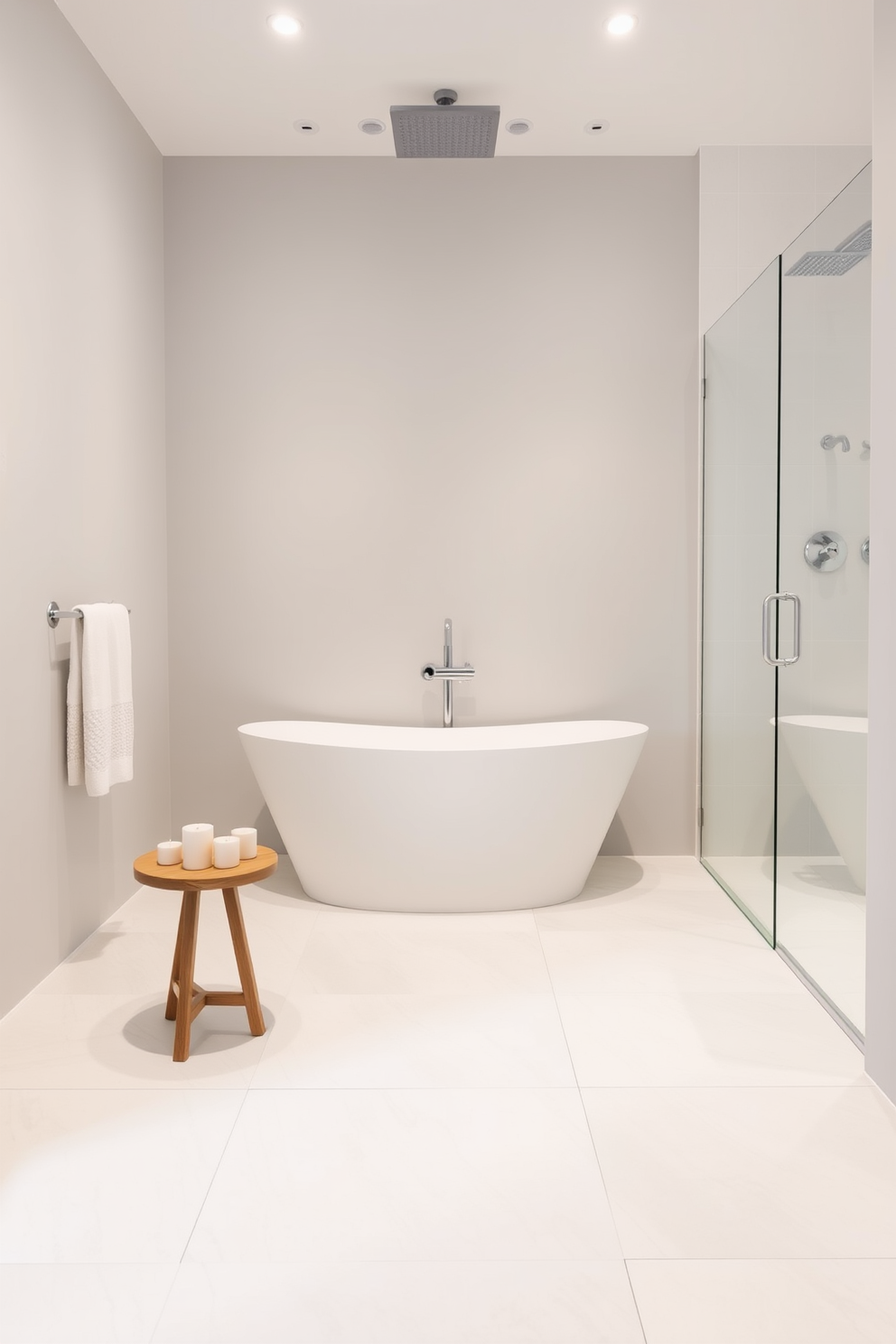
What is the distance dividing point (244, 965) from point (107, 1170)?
614mm

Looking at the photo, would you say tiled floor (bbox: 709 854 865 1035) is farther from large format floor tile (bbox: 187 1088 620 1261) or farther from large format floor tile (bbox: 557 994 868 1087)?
large format floor tile (bbox: 187 1088 620 1261)

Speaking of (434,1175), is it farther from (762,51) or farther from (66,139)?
(762,51)

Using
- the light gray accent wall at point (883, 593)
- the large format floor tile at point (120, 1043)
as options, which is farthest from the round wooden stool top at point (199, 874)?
the light gray accent wall at point (883, 593)

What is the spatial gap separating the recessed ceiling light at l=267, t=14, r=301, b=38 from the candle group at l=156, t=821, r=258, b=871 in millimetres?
2444

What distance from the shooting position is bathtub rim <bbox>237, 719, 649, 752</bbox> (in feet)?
12.6

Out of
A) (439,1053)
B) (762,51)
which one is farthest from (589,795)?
(762,51)

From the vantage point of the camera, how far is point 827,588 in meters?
2.58

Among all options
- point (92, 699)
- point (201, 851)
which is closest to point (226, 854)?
point (201, 851)

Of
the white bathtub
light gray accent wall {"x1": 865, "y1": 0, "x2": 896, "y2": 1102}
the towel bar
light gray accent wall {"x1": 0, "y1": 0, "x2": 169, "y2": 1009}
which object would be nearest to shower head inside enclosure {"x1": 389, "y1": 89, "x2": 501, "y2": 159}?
light gray accent wall {"x1": 0, "y1": 0, "x2": 169, "y2": 1009}

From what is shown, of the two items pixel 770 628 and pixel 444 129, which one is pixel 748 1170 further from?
pixel 444 129

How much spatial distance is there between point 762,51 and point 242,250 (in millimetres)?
2050

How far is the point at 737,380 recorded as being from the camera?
135 inches

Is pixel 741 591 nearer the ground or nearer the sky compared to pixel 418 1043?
nearer the sky

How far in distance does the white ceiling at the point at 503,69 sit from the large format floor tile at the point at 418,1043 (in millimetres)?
2899
